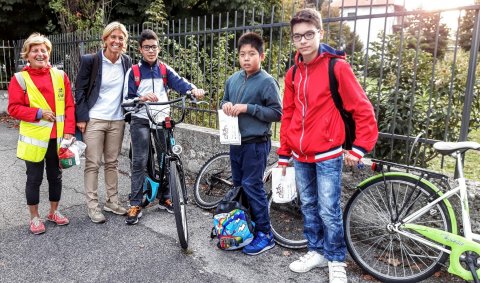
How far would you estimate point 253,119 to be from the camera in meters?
3.30

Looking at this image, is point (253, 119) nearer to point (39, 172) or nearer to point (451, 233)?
point (451, 233)

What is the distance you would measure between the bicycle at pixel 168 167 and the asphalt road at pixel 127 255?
25cm

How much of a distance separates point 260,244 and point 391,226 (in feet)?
3.68

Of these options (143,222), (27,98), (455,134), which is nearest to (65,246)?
(143,222)

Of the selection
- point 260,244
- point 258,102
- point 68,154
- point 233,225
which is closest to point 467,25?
point 258,102

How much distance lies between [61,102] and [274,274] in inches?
97.8

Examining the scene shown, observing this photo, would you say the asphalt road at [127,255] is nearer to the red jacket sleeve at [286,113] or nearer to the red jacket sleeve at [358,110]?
the red jacket sleeve at [286,113]

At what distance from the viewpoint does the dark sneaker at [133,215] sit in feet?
12.9

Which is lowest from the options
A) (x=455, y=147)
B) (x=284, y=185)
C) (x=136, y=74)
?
(x=284, y=185)

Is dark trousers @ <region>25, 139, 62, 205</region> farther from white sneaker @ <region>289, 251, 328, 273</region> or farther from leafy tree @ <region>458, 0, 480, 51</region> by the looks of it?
leafy tree @ <region>458, 0, 480, 51</region>

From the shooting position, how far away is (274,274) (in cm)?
306

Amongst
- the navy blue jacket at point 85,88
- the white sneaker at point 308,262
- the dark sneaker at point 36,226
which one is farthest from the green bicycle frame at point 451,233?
the dark sneaker at point 36,226

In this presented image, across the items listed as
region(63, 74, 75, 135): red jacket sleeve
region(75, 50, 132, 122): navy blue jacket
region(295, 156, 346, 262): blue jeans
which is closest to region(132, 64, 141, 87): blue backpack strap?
region(75, 50, 132, 122): navy blue jacket

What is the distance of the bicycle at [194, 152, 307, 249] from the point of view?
12.1ft
